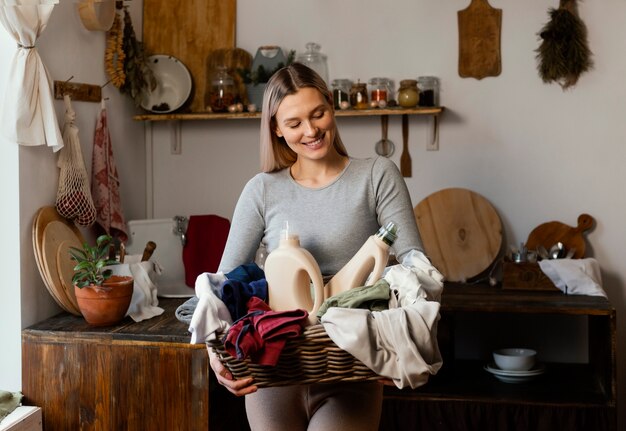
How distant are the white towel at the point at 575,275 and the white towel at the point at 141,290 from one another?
1424 millimetres

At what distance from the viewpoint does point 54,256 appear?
8.18ft

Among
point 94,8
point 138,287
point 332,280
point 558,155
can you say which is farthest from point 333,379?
point 558,155

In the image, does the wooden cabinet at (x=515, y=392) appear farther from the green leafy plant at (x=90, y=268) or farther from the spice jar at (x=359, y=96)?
the green leafy plant at (x=90, y=268)

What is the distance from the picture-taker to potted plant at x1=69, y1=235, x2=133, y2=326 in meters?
2.40

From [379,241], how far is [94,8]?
1.68 metres

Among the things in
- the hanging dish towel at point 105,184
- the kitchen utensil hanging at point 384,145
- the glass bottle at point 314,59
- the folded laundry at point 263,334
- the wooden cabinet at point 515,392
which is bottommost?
the wooden cabinet at point 515,392

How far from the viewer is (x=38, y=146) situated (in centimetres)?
250

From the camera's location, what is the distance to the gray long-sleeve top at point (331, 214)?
1.68 meters

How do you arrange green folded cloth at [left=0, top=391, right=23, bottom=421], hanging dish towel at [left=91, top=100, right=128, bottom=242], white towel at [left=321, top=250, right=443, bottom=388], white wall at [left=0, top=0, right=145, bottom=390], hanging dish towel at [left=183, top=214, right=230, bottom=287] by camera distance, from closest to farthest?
white towel at [left=321, top=250, right=443, bottom=388] → green folded cloth at [left=0, top=391, right=23, bottom=421] → white wall at [left=0, top=0, right=145, bottom=390] → hanging dish towel at [left=91, top=100, right=128, bottom=242] → hanging dish towel at [left=183, top=214, right=230, bottom=287]

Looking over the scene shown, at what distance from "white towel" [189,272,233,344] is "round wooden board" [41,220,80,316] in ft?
3.70

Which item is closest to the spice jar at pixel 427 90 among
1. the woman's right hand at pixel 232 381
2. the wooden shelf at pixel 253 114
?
the wooden shelf at pixel 253 114

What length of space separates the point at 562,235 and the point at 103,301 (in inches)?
70.1

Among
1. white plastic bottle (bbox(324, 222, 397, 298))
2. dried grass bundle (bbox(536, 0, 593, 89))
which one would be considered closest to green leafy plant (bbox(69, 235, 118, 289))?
white plastic bottle (bbox(324, 222, 397, 298))

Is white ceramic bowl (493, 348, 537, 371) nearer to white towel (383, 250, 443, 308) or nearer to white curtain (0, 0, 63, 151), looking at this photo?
white towel (383, 250, 443, 308)
